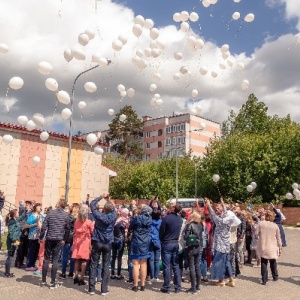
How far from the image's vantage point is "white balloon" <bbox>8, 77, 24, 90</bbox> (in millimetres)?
8767

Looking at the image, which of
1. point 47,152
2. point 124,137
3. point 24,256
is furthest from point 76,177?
point 124,137

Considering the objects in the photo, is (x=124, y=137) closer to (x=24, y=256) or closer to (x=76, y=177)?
(x=76, y=177)

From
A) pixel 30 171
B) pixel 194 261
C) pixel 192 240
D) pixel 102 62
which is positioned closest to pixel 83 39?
pixel 102 62

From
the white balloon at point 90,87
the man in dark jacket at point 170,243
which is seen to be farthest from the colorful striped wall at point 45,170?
the man in dark jacket at point 170,243

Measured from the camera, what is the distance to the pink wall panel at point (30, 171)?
24.3 meters

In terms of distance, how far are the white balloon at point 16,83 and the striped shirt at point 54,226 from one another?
3.11 metres

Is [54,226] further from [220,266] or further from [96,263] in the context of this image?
[220,266]

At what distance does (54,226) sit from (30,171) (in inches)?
708

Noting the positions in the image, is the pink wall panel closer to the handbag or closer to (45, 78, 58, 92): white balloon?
(45, 78, 58, 92): white balloon

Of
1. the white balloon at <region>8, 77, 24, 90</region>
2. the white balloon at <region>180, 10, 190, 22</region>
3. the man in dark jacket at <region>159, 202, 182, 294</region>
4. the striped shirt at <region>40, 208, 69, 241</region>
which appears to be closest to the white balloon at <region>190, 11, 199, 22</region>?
the white balloon at <region>180, 10, 190, 22</region>

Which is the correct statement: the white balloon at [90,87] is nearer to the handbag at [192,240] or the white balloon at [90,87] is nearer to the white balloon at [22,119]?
the white balloon at [22,119]

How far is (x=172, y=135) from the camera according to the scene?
7088 cm

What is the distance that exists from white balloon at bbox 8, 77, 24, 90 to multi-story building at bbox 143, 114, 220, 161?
196 feet

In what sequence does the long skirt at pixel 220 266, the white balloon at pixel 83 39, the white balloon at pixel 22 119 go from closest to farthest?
the long skirt at pixel 220 266
the white balloon at pixel 83 39
the white balloon at pixel 22 119
